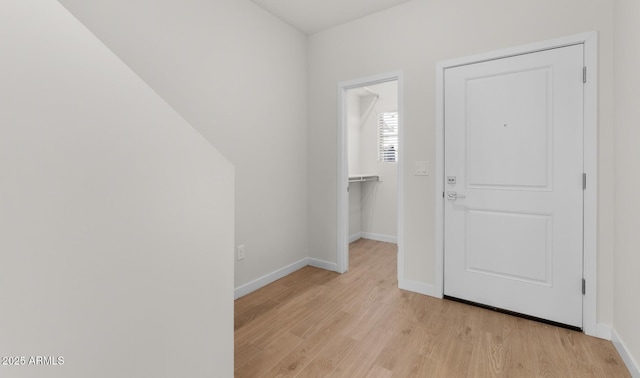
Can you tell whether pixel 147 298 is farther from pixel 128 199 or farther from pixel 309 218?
pixel 309 218

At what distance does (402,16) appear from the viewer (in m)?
2.68

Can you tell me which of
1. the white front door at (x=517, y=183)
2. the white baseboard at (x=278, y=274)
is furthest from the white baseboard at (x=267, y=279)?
the white front door at (x=517, y=183)

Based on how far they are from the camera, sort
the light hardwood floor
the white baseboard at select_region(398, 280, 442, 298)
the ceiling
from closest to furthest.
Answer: the light hardwood floor < the white baseboard at select_region(398, 280, 442, 298) < the ceiling

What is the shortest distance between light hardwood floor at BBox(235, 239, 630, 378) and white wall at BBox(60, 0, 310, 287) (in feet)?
2.20

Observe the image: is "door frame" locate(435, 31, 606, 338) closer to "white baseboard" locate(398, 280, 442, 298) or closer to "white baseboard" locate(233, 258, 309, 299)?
"white baseboard" locate(398, 280, 442, 298)

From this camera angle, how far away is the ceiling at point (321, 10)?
106 inches

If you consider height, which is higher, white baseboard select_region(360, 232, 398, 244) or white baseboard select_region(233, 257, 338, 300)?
white baseboard select_region(360, 232, 398, 244)

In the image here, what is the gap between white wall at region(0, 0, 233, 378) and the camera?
697 millimetres

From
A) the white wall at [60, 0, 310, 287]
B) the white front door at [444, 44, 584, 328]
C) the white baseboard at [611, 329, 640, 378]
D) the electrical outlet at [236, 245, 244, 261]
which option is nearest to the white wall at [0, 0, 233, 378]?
the white wall at [60, 0, 310, 287]

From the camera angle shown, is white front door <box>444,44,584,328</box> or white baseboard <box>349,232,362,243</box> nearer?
white front door <box>444,44,584,328</box>

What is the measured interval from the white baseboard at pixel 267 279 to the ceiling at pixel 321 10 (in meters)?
2.64

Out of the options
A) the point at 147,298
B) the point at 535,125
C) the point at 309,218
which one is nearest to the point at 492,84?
the point at 535,125

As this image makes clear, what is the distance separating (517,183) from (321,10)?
2.38 metres

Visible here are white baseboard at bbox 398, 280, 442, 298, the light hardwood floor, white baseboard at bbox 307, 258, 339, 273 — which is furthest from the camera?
white baseboard at bbox 307, 258, 339, 273
